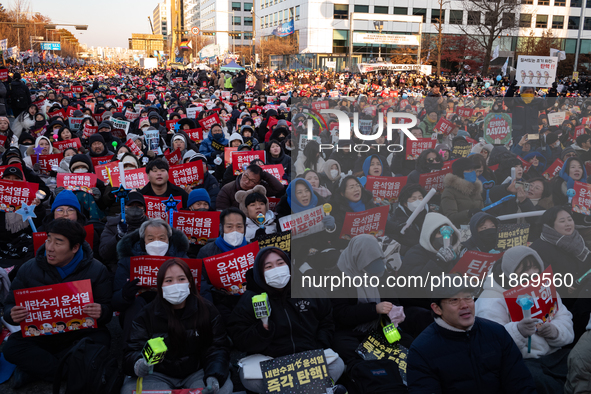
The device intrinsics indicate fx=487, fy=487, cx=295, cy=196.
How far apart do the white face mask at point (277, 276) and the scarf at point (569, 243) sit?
266 cm

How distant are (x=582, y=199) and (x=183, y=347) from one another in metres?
5.00

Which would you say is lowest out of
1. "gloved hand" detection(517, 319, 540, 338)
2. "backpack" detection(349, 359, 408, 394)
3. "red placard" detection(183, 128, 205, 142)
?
"backpack" detection(349, 359, 408, 394)

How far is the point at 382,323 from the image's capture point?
3.63m

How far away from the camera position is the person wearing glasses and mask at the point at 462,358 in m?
2.66

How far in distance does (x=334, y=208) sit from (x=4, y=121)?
8.20 meters

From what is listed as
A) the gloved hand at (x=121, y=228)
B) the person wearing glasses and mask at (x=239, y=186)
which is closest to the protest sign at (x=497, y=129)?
the person wearing glasses and mask at (x=239, y=186)

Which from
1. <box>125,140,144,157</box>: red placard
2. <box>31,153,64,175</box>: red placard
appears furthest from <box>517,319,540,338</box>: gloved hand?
<box>31,153,64,175</box>: red placard

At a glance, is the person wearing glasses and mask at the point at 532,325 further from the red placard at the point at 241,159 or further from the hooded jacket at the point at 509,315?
the red placard at the point at 241,159

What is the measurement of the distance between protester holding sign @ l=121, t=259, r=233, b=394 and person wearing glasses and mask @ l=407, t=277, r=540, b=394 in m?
1.39

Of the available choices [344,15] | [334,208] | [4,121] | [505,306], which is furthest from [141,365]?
[344,15]

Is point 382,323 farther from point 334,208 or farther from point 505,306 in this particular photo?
point 334,208

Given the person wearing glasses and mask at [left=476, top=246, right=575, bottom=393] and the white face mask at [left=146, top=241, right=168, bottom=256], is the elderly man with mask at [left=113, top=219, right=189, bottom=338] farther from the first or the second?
the person wearing glasses and mask at [left=476, top=246, right=575, bottom=393]

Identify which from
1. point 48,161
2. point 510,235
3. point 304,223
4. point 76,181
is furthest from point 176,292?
point 48,161

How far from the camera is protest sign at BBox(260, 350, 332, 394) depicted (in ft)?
10.9
